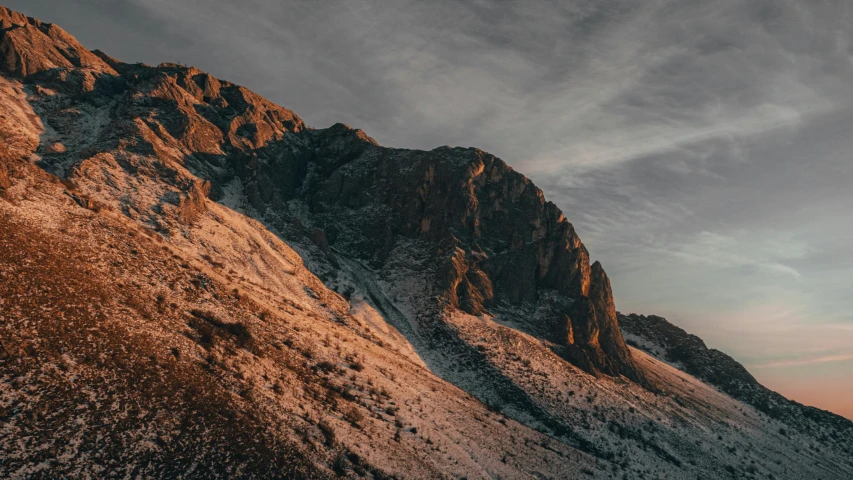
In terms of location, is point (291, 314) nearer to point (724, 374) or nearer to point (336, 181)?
point (336, 181)

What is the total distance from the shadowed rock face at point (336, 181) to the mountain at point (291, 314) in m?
0.45

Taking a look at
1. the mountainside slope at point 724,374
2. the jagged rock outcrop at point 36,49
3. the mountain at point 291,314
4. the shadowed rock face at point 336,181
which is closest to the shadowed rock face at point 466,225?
the shadowed rock face at point 336,181

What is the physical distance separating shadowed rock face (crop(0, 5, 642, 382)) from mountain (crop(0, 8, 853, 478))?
0.45m

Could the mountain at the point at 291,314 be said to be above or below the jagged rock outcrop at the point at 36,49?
below

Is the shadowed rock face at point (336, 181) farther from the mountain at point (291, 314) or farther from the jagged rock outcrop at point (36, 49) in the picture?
the mountain at point (291, 314)

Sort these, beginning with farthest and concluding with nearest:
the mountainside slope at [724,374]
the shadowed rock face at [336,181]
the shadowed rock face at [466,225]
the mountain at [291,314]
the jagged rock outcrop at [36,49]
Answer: the mountainside slope at [724,374], the shadowed rock face at [466,225], the jagged rock outcrop at [36,49], the shadowed rock face at [336,181], the mountain at [291,314]

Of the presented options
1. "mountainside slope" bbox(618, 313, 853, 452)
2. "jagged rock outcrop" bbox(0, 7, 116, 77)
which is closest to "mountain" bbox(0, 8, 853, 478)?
"jagged rock outcrop" bbox(0, 7, 116, 77)

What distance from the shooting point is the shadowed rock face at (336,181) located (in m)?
66.7

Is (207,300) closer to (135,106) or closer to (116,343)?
(116,343)

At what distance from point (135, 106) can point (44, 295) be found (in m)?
62.3

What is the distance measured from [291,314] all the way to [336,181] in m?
55.9

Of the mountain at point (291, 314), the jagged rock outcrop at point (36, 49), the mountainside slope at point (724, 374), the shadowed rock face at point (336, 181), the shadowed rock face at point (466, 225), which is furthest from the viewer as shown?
the mountainside slope at point (724, 374)

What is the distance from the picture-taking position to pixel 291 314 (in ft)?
155

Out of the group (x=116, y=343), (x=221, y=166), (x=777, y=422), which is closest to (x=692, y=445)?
(x=777, y=422)
